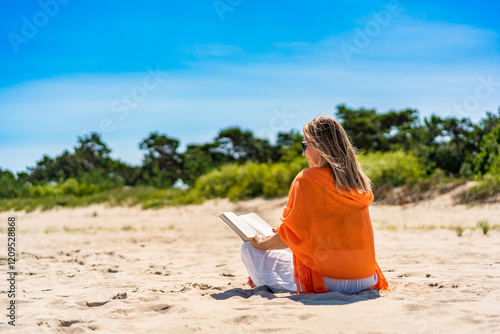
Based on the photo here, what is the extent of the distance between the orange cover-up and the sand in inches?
8.6

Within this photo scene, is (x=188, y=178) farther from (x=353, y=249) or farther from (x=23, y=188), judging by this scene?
(x=353, y=249)

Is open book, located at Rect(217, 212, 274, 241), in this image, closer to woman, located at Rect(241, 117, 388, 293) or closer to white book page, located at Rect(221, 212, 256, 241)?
white book page, located at Rect(221, 212, 256, 241)

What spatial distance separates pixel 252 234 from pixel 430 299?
1.38 meters

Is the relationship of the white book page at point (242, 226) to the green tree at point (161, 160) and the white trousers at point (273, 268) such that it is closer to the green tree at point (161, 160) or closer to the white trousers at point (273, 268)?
the white trousers at point (273, 268)

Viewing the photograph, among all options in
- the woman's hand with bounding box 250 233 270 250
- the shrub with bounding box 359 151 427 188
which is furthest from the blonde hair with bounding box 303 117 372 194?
the shrub with bounding box 359 151 427 188

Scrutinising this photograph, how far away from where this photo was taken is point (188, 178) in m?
24.7

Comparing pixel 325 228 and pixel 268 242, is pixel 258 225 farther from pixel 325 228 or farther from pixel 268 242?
pixel 325 228

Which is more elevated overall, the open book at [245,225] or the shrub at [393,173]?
the shrub at [393,173]

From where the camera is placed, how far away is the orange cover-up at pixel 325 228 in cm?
319

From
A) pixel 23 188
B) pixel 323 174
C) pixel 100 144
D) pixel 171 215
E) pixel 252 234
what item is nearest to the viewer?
pixel 323 174

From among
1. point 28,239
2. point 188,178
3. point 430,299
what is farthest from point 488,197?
point 188,178

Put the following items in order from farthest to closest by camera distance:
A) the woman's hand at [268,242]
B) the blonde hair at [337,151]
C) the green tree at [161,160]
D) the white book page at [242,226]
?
the green tree at [161,160]
the white book page at [242,226]
the woman's hand at [268,242]
the blonde hair at [337,151]

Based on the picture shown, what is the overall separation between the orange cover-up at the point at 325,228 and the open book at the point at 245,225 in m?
0.34

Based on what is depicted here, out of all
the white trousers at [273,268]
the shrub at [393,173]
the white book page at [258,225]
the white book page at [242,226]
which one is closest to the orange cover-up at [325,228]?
the white trousers at [273,268]
